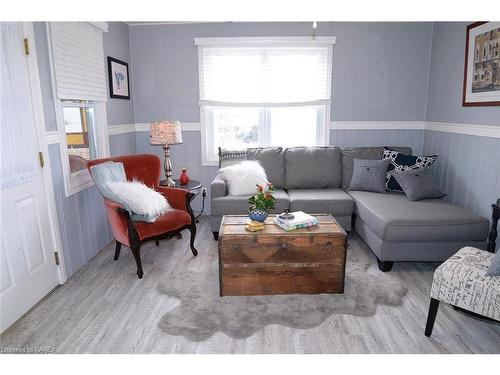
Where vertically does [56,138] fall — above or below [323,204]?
above

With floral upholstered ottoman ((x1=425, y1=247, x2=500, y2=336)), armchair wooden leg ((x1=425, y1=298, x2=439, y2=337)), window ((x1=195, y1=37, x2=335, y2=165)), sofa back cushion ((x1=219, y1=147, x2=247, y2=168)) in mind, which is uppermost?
window ((x1=195, y1=37, x2=335, y2=165))

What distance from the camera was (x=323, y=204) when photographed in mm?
3613

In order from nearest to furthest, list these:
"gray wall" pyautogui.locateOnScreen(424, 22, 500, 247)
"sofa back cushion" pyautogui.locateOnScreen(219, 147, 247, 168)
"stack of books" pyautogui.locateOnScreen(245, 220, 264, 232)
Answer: "stack of books" pyautogui.locateOnScreen(245, 220, 264, 232), "gray wall" pyautogui.locateOnScreen(424, 22, 500, 247), "sofa back cushion" pyautogui.locateOnScreen(219, 147, 247, 168)

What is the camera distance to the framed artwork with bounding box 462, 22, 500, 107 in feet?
10.1

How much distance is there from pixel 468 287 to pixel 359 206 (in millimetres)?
1606

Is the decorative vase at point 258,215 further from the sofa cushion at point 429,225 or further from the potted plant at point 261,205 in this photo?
the sofa cushion at point 429,225

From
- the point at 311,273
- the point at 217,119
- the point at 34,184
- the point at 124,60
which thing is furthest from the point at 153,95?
the point at 311,273

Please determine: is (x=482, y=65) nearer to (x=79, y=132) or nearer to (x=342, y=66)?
(x=342, y=66)

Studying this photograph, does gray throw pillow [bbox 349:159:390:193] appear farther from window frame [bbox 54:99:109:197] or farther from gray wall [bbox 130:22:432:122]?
window frame [bbox 54:99:109:197]

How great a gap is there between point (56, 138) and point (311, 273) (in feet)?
7.62

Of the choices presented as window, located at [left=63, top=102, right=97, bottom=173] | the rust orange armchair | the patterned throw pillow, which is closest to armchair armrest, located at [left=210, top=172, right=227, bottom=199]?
the rust orange armchair

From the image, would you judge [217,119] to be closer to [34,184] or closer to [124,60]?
[124,60]

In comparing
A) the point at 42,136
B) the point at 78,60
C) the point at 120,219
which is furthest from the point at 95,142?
the point at 120,219

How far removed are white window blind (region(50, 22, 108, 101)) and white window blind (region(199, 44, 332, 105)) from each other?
1.33 meters
